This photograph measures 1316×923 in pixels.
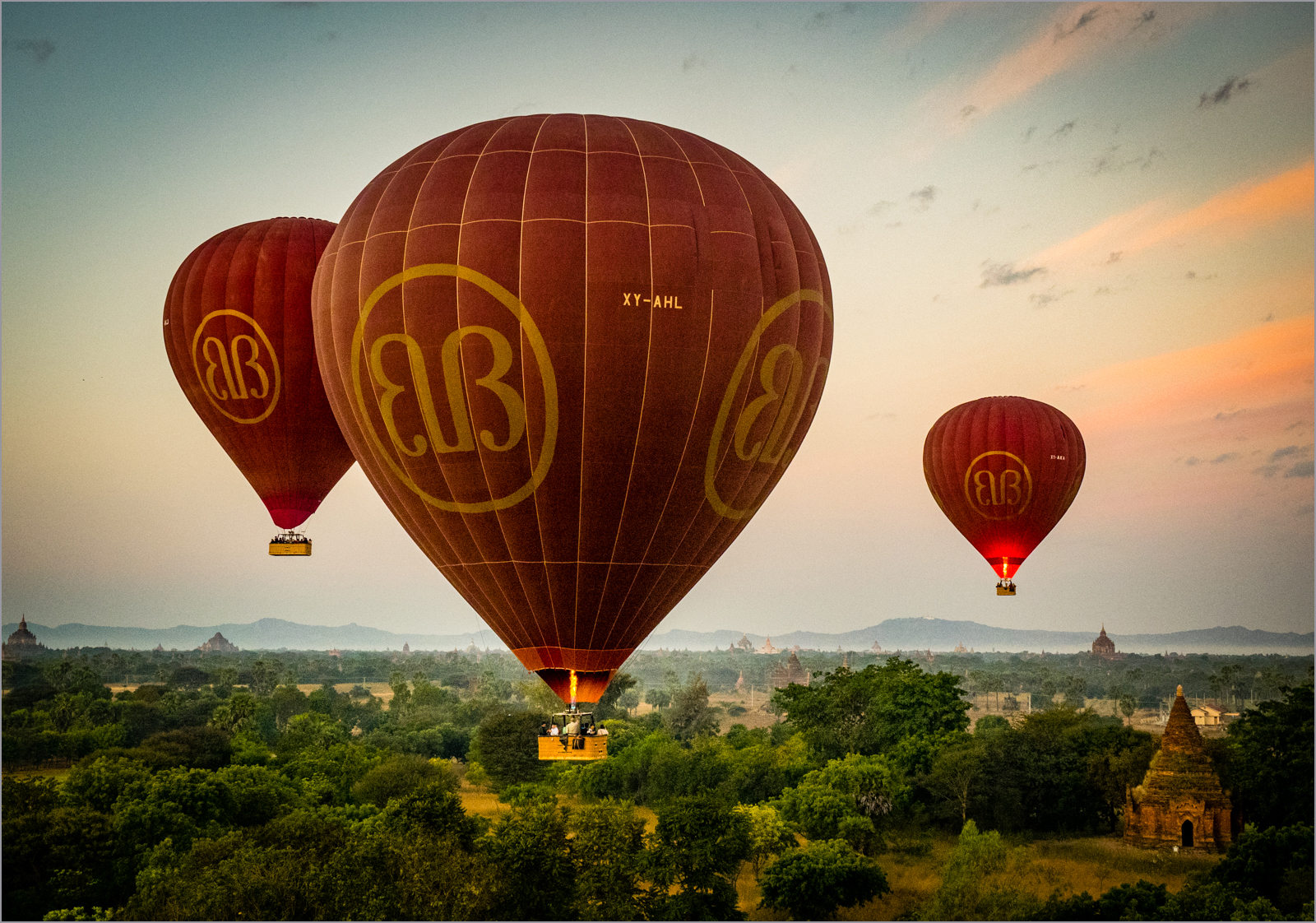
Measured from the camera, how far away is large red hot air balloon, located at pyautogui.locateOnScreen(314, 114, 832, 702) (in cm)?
1947

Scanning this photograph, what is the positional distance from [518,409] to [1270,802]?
122 ft

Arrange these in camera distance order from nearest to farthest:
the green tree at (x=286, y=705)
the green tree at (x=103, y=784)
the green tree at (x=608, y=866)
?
1. the green tree at (x=608, y=866)
2. the green tree at (x=103, y=784)
3. the green tree at (x=286, y=705)

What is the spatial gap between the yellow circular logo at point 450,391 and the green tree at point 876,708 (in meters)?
42.8

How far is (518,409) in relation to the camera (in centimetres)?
1959

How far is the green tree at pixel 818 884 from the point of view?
4125 centimetres

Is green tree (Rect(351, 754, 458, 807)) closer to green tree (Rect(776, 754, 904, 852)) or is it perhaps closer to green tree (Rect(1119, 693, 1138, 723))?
green tree (Rect(776, 754, 904, 852))

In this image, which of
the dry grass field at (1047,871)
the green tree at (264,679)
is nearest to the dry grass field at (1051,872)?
the dry grass field at (1047,871)

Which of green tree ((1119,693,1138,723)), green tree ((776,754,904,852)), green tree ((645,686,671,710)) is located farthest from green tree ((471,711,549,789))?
green tree ((1119,693,1138,723))

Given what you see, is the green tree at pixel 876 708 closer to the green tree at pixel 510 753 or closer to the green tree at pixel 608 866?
the green tree at pixel 510 753

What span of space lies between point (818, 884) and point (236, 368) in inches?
962

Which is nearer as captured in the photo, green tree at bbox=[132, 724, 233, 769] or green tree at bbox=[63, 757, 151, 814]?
green tree at bbox=[63, 757, 151, 814]

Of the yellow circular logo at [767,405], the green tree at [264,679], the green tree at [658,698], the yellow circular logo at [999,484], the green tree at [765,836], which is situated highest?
the yellow circular logo at [999,484]

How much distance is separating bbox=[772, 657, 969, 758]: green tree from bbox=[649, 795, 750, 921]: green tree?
20.0 meters

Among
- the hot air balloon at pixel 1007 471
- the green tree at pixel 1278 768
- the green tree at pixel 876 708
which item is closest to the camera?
the hot air balloon at pixel 1007 471
